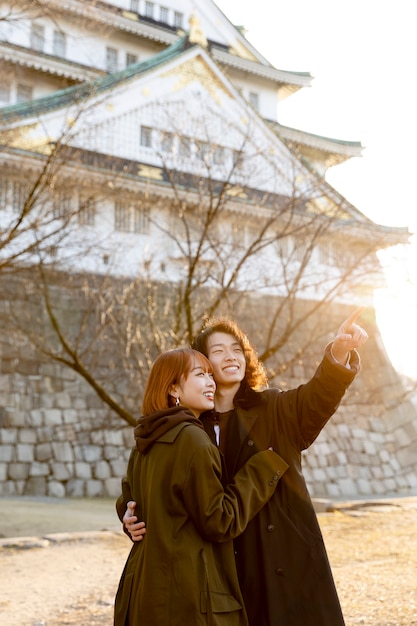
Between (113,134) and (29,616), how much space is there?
12.8 m

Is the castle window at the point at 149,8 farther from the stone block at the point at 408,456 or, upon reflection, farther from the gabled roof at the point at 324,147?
the stone block at the point at 408,456

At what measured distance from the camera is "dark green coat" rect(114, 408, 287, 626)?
2010 millimetres

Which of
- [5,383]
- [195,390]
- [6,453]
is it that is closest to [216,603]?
[195,390]

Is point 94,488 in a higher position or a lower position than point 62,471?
lower

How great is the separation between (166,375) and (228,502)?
50 cm

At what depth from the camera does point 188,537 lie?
2076 millimetres

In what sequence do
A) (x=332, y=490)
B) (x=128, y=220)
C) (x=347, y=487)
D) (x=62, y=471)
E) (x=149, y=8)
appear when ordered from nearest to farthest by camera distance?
(x=62, y=471), (x=128, y=220), (x=332, y=490), (x=347, y=487), (x=149, y=8)

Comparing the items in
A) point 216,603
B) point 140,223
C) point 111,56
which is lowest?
point 216,603

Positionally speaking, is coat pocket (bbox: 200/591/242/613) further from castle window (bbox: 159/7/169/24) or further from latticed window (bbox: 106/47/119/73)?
castle window (bbox: 159/7/169/24)

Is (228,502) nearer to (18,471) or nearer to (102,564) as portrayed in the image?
(102,564)

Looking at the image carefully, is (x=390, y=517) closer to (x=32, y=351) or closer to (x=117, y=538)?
(x=117, y=538)

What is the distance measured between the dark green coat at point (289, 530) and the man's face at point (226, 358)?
0.16m

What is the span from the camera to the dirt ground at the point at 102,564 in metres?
4.52

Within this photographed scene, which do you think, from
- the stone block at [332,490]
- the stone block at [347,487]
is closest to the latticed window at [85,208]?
the stone block at [332,490]
